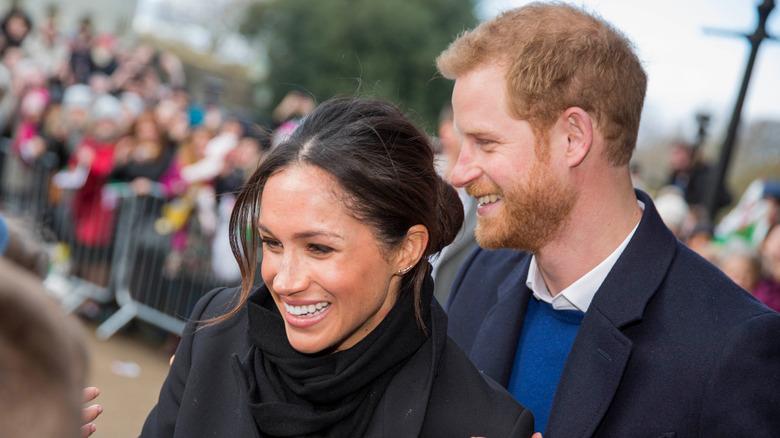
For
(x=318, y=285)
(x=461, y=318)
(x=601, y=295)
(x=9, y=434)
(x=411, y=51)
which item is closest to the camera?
(x=9, y=434)

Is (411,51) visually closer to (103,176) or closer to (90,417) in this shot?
(103,176)

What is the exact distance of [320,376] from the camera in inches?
92.0

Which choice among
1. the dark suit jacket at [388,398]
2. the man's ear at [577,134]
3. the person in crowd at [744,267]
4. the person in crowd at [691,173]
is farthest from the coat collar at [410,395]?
the person in crowd at [691,173]

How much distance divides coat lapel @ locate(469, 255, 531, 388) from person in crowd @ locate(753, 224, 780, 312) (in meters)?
3.29

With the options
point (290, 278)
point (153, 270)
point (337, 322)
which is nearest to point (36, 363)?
point (290, 278)

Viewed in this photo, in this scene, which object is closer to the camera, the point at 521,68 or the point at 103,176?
the point at 521,68

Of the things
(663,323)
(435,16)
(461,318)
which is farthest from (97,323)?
(435,16)

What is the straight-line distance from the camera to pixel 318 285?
229 centimetres

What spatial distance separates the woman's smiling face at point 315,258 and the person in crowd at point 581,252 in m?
0.55

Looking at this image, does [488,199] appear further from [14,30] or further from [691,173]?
[14,30]

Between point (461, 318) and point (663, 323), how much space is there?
3.27 feet

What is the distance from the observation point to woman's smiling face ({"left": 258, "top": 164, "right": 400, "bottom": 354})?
7.45 ft

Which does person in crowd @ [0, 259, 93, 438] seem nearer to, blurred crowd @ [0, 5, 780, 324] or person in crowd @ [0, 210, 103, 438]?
person in crowd @ [0, 210, 103, 438]

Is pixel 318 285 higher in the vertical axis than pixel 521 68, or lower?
lower
